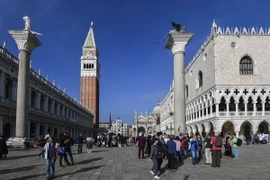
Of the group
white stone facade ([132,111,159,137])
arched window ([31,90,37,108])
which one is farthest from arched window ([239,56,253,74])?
white stone facade ([132,111,159,137])

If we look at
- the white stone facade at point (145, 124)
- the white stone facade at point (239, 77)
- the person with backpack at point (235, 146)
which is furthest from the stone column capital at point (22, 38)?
the white stone facade at point (145, 124)

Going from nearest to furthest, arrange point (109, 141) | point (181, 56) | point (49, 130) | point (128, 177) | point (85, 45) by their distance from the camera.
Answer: point (128, 177)
point (181, 56)
point (109, 141)
point (49, 130)
point (85, 45)

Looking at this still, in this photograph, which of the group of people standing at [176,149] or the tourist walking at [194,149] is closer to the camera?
the group of people standing at [176,149]

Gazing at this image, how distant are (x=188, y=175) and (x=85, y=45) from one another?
98132 millimetres

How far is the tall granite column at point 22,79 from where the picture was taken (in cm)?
2223

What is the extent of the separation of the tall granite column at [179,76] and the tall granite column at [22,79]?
11.1m

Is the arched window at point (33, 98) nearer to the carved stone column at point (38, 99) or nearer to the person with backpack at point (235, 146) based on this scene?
the carved stone column at point (38, 99)

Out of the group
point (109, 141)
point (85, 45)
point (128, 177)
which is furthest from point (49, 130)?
point (85, 45)

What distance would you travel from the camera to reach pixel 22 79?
2238cm

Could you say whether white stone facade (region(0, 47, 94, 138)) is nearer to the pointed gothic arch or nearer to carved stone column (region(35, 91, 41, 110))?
carved stone column (region(35, 91, 41, 110))

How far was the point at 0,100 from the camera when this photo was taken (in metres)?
30.5

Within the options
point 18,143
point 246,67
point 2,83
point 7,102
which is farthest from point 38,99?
point 246,67

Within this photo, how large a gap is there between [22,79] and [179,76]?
11.7m

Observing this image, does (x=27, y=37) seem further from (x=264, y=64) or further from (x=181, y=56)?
(x=264, y=64)
